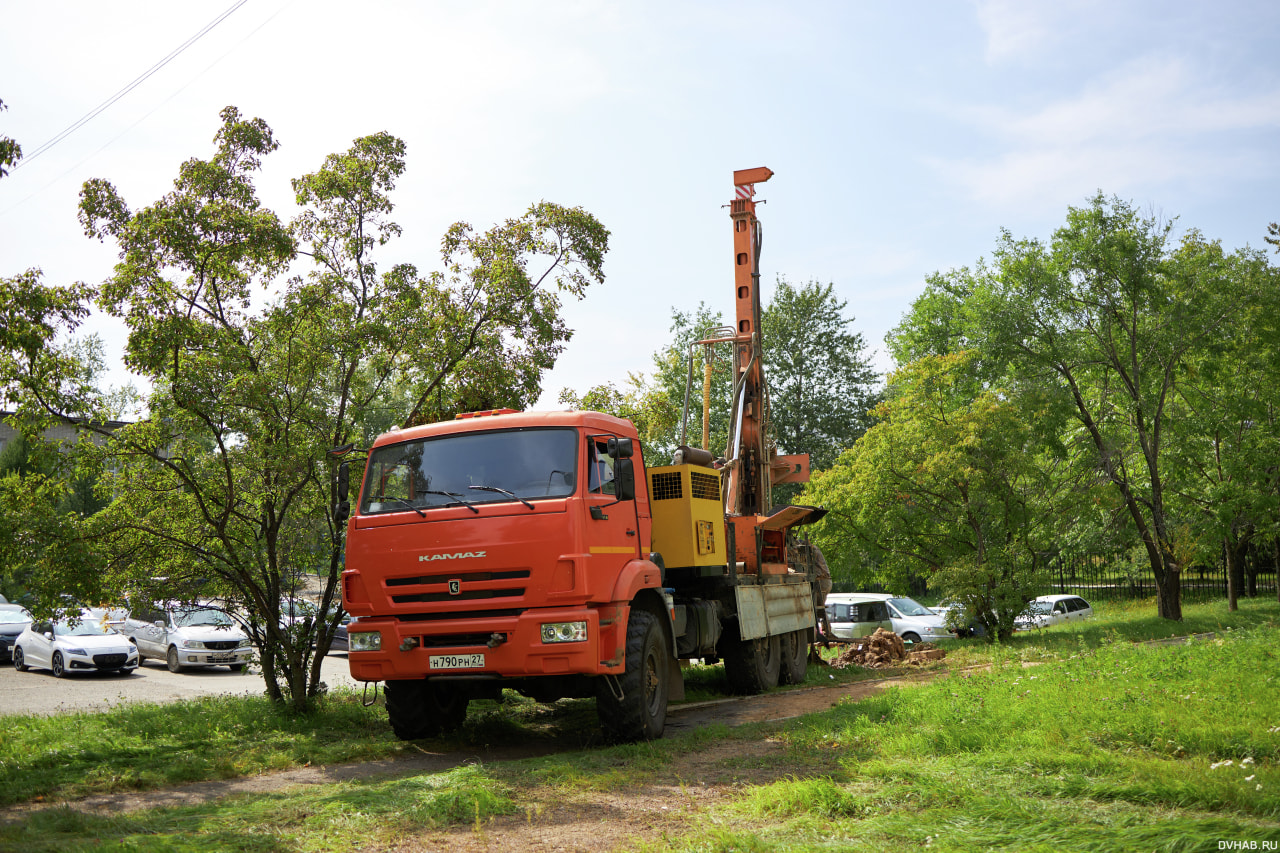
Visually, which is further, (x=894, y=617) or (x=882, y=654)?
(x=894, y=617)

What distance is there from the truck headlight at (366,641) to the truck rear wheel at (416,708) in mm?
750

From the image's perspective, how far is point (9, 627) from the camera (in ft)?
74.9

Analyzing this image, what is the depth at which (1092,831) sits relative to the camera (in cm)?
484

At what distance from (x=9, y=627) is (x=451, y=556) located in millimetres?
19727

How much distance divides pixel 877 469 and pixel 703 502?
31.8 ft

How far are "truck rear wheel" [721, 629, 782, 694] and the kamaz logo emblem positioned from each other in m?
5.35

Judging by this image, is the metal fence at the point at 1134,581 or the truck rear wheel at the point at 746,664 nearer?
the truck rear wheel at the point at 746,664

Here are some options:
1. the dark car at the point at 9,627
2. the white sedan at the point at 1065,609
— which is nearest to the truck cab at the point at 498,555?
the dark car at the point at 9,627

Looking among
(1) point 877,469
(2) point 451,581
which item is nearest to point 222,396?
(2) point 451,581

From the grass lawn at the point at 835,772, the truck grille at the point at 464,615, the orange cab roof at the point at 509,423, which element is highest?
the orange cab roof at the point at 509,423

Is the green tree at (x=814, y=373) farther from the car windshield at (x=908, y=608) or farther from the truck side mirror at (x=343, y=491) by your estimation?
the truck side mirror at (x=343, y=491)

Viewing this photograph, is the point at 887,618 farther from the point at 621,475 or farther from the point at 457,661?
the point at 457,661

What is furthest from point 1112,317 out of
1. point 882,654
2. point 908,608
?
point 882,654

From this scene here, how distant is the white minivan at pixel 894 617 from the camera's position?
76.6 ft
